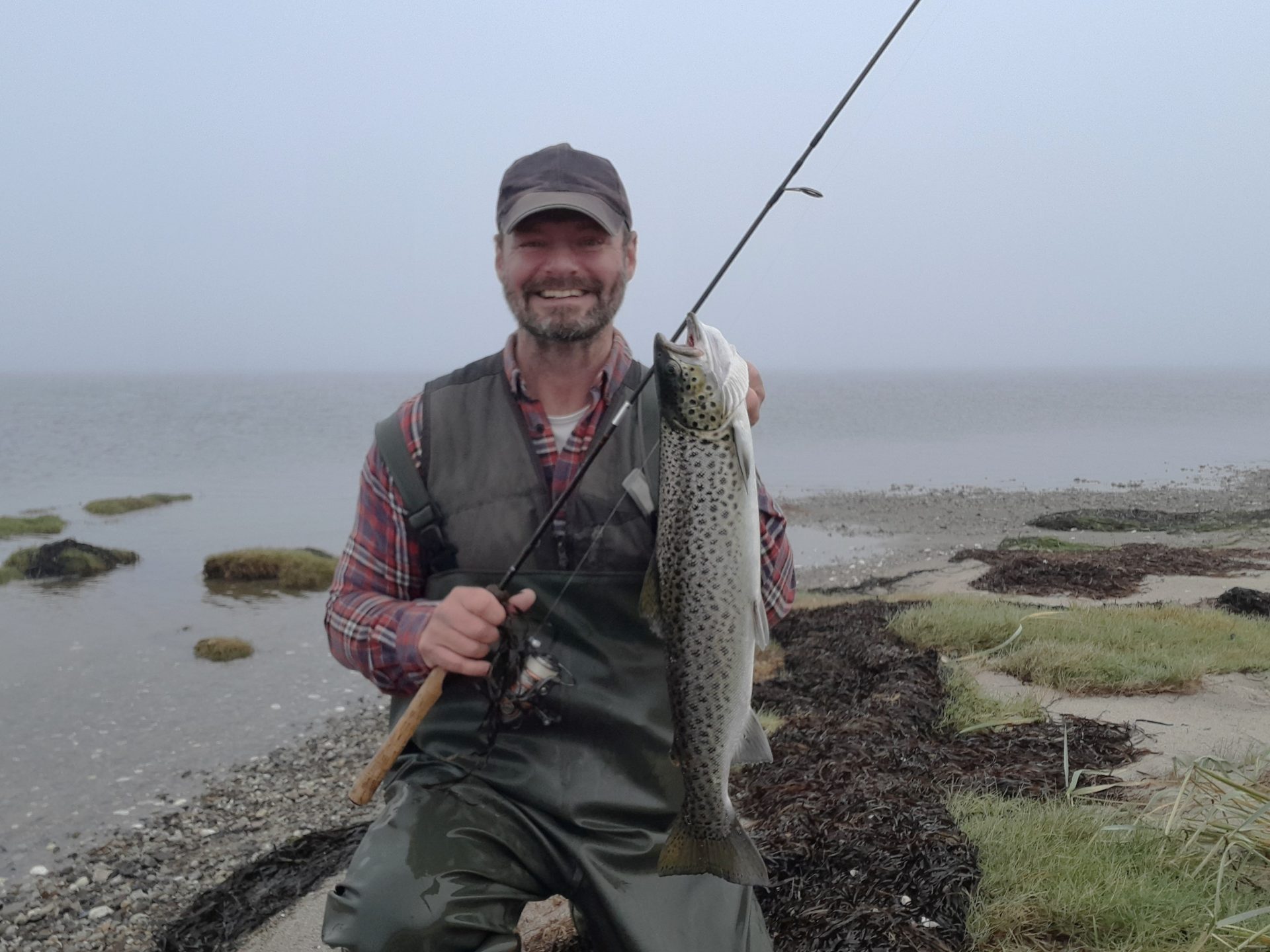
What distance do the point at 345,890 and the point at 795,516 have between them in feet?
83.1

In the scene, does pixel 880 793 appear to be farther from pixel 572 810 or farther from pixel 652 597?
pixel 652 597

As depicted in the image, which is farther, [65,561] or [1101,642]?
[65,561]

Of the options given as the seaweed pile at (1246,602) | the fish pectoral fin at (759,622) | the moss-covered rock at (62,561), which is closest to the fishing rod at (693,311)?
the fish pectoral fin at (759,622)

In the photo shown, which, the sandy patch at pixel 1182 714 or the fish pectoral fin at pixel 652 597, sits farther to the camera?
the sandy patch at pixel 1182 714

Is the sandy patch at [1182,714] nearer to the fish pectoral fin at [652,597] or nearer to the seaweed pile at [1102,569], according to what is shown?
the fish pectoral fin at [652,597]

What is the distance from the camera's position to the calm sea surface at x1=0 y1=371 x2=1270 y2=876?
32.2 ft

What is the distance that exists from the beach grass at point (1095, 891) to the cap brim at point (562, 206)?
9.84ft

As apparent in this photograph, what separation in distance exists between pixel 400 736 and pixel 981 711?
4063 mm

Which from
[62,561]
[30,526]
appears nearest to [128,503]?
[30,526]

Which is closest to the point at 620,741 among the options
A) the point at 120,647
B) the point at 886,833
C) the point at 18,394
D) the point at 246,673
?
the point at 886,833

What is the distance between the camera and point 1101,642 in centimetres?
718

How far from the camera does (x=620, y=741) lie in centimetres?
341

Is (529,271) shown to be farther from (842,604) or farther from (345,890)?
(842,604)

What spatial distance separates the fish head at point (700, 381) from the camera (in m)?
2.83
